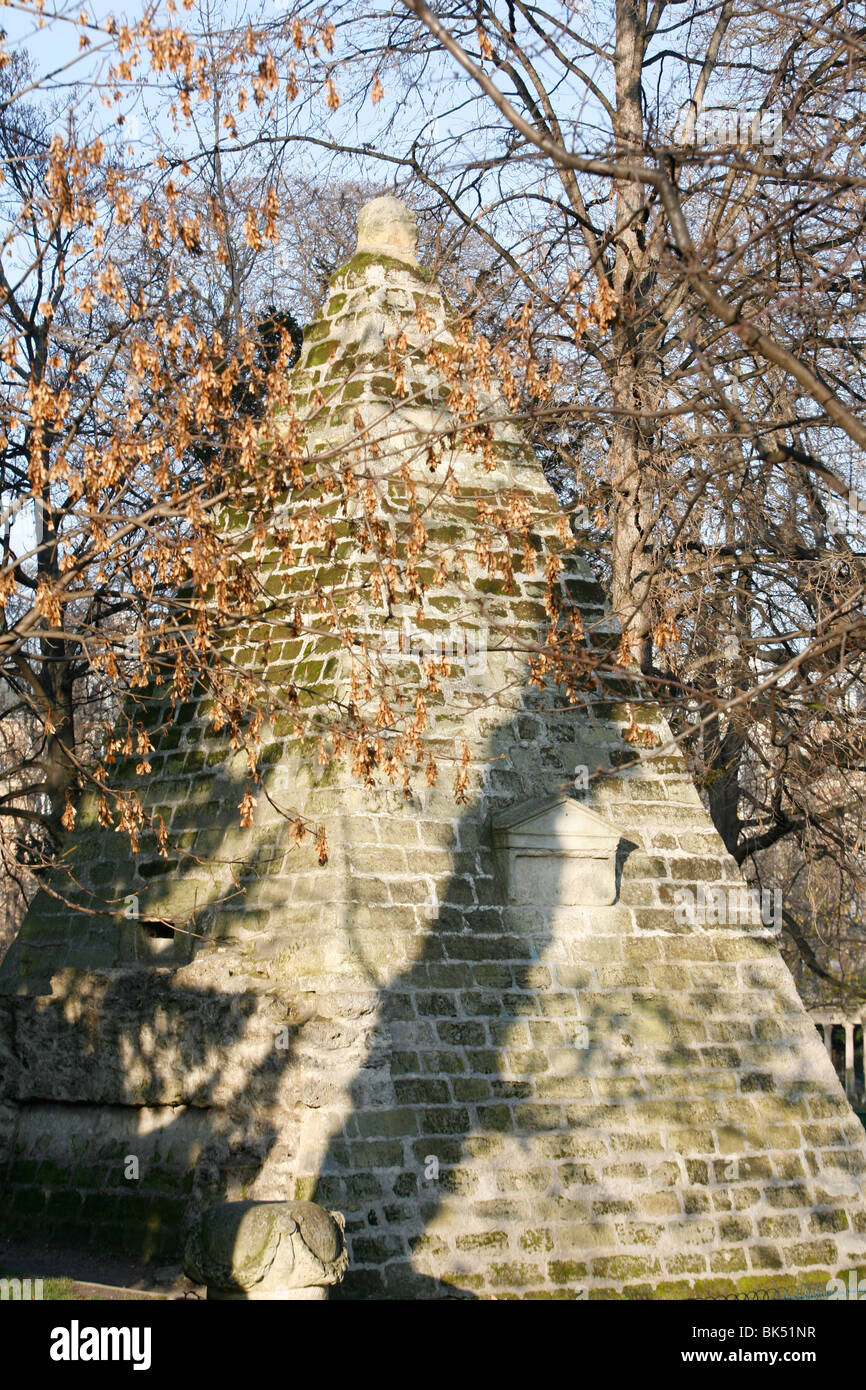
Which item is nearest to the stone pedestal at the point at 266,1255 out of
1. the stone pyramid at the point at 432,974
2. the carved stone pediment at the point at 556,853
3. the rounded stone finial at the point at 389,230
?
the stone pyramid at the point at 432,974

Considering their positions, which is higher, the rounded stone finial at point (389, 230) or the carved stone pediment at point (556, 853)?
the rounded stone finial at point (389, 230)

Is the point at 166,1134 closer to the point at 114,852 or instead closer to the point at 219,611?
the point at 114,852

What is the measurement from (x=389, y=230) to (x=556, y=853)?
4.42 m

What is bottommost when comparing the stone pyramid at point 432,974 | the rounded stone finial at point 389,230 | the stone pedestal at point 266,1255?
the stone pedestal at point 266,1255

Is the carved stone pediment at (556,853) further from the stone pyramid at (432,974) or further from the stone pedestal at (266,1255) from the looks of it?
the stone pedestal at (266,1255)

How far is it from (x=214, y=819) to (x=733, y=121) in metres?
7.40

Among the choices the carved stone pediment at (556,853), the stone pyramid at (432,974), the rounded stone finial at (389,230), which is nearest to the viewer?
the stone pyramid at (432,974)

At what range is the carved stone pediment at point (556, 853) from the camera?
8.31 m

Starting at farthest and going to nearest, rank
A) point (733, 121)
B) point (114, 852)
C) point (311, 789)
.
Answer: point (733, 121) → point (114, 852) → point (311, 789)

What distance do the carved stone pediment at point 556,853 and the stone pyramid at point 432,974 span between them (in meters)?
0.02

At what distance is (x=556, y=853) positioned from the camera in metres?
8.41

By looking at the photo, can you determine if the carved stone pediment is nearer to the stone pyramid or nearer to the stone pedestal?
the stone pyramid

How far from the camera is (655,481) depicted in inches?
502
